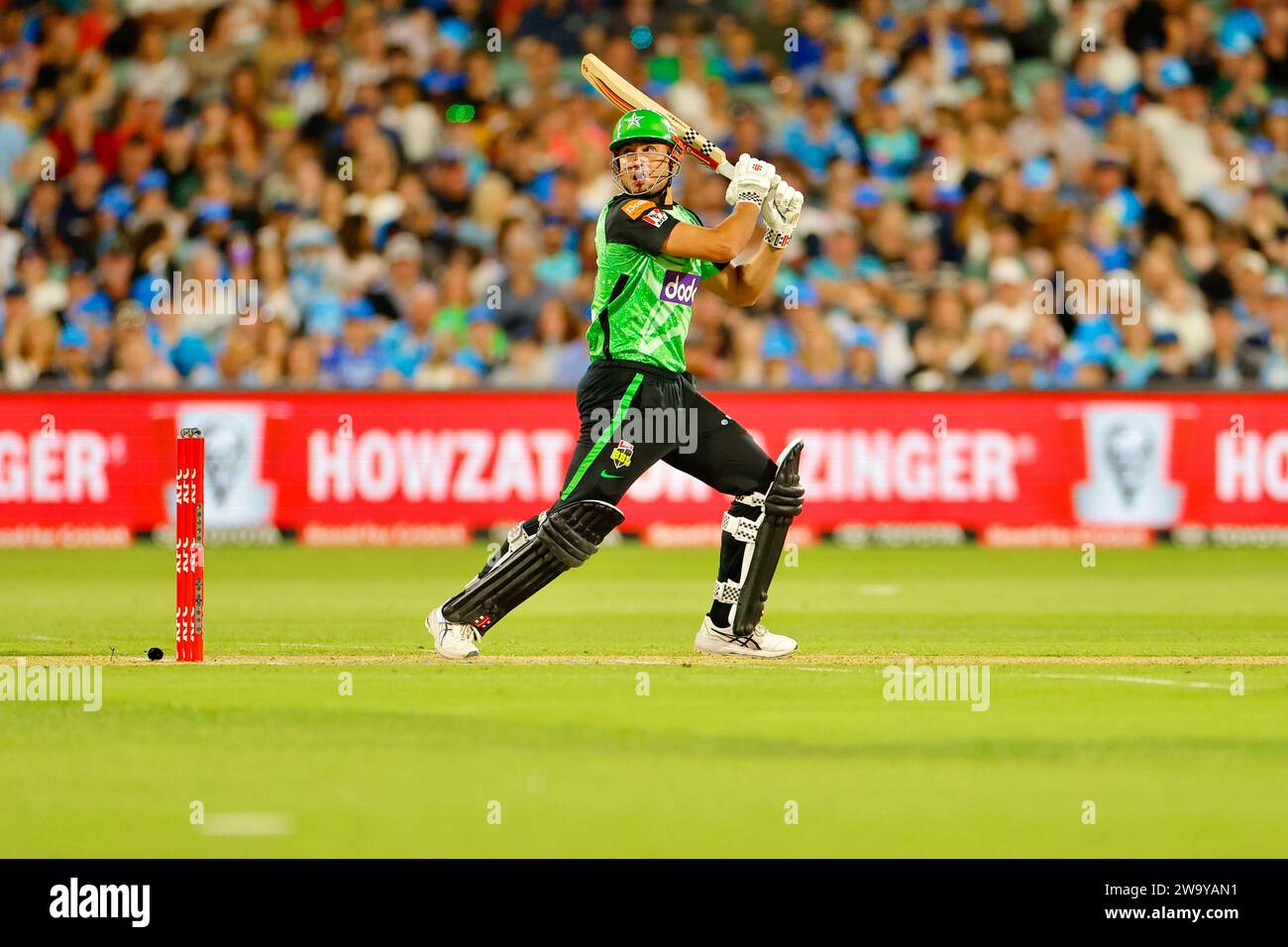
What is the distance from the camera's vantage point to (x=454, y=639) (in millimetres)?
10367

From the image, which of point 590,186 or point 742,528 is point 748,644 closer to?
point 742,528

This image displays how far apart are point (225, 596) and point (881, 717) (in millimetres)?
6921

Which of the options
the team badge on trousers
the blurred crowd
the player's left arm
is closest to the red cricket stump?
the team badge on trousers

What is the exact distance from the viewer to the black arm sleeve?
9852 mm

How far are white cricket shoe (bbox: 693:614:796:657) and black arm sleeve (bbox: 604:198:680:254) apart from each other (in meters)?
2.05

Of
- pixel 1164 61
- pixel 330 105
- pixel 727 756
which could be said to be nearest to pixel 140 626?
pixel 727 756

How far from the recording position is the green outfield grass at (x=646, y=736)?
21.5 feet

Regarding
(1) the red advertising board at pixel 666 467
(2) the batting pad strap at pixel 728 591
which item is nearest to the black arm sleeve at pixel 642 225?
(2) the batting pad strap at pixel 728 591

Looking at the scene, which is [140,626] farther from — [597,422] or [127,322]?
[127,322]

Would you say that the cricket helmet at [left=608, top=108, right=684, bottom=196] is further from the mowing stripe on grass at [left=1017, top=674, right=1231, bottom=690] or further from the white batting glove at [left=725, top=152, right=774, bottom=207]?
the mowing stripe on grass at [left=1017, top=674, right=1231, bottom=690]

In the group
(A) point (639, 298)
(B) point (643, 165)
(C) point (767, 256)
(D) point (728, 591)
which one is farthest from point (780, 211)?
(D) point (728, 591)

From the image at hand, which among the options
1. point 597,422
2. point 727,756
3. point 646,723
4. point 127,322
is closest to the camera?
point 727,756

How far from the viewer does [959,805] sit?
6.97 meters

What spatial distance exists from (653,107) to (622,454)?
1778 mm
